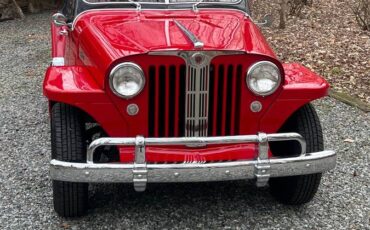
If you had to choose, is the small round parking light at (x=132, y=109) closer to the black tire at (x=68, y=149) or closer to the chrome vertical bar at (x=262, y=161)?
the black tire at (x=68, y=149)

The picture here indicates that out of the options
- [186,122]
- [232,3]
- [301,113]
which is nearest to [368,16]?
[232,3]

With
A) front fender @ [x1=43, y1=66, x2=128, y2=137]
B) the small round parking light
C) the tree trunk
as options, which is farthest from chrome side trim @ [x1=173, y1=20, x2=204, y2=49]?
the tree trunk

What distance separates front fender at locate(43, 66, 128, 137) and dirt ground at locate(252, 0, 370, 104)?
3876 millimetres

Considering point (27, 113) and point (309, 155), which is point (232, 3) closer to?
point (309, 155)

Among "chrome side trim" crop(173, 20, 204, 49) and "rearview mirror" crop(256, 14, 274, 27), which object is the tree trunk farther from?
"chrome side trim" crop(173, 20, 204, 49)

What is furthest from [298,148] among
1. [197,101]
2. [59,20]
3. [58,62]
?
[58,62]

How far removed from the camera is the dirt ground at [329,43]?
22.4 ft

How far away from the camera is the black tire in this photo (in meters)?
3.08

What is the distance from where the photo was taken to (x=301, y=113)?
134 inches

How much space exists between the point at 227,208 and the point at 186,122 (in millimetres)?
750

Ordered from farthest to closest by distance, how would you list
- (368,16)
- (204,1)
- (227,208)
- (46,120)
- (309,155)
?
(368,16)
(46,120)
(204,1)
(227,208)
(309,155)

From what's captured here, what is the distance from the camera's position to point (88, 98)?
3.04 m

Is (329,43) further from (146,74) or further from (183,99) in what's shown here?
(146,74)

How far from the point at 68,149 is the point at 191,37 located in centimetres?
99
